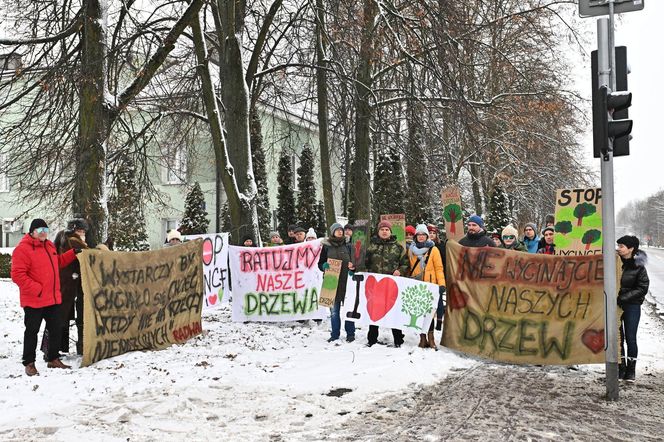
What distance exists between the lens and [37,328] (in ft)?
23.8

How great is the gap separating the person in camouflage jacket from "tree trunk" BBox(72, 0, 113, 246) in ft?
14.2

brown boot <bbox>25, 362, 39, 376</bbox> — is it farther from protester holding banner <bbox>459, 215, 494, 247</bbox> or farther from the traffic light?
the traffic light

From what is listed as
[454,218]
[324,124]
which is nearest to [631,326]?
[454,218]

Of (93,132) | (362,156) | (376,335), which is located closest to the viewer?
(376,335)

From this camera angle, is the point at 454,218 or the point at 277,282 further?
the point at 454,218

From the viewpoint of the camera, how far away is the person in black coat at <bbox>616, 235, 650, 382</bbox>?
7.14m

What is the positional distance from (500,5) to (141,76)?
589cm

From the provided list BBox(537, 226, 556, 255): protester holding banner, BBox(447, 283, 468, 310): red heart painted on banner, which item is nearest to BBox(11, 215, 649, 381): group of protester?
BBox(447, 283, 468, 310): red heart painted on banner

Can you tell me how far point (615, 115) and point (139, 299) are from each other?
5948 mm

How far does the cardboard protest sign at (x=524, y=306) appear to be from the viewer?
7789mm

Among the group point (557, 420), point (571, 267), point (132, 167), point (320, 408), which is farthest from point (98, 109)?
point (557, 420)

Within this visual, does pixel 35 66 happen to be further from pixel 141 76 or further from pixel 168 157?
pixel 168 157

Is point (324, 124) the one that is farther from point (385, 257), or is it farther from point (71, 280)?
point (71, 280)

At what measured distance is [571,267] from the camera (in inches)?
316
